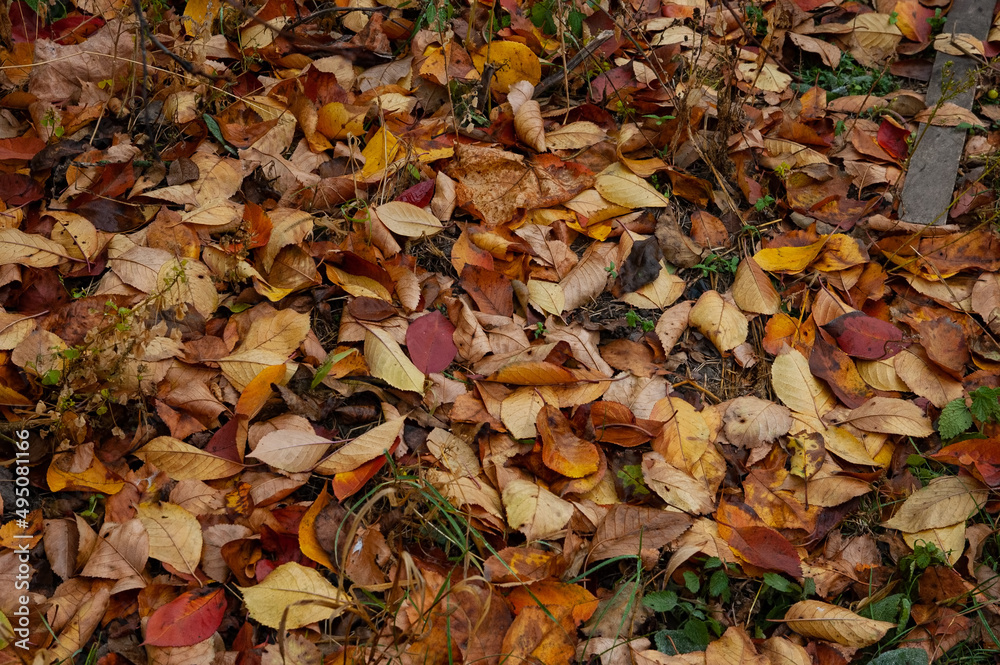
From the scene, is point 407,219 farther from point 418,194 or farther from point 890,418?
point 890,418

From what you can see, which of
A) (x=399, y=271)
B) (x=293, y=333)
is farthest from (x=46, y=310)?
(x=399, y=271)

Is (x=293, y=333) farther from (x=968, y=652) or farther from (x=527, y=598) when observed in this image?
(x=968, y=652)

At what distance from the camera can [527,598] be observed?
5.29 ft

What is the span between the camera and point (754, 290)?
2127 mm

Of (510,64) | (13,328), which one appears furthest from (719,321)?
(13,328)

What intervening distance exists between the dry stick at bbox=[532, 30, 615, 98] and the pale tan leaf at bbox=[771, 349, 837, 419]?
1.16 metres

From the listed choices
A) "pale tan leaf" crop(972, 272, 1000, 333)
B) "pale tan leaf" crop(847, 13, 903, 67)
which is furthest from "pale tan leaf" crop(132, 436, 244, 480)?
"pale tan leaf" crop(847, 13, 903, 67)

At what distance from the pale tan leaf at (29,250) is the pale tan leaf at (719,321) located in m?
1.72

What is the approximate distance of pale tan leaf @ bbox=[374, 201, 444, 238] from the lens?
2.03m

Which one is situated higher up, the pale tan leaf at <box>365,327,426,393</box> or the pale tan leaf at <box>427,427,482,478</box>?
the pale tan leaf at <box>365,327,426,393</box>

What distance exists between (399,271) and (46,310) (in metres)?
0.89

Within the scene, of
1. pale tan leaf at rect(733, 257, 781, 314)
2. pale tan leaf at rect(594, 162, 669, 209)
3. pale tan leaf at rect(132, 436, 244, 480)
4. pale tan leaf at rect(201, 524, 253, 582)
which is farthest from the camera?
pale tan leaf at rect(594, 162, 669, 209)

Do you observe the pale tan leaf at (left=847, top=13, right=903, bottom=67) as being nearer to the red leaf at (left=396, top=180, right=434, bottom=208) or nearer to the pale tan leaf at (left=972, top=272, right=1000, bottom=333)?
the pale tan leaf at (left=972, top=272, right=1000, bottom=333)

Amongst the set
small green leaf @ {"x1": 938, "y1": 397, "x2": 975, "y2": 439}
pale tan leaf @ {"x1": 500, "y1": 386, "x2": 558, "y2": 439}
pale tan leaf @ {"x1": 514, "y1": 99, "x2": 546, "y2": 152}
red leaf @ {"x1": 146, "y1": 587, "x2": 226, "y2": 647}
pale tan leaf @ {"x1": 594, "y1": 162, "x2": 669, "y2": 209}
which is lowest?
red leaf @ {"x1": 146, "y1": 587, "x2": 226, "y2": 647}
